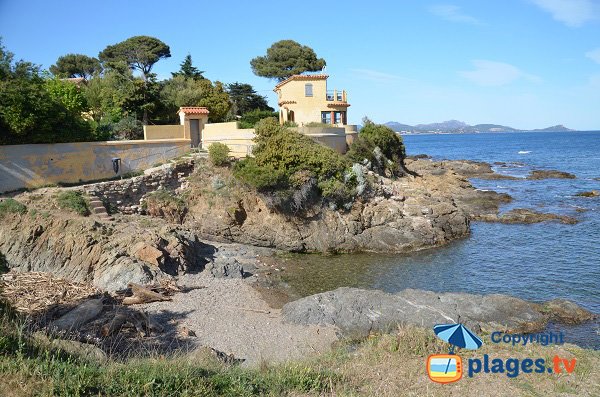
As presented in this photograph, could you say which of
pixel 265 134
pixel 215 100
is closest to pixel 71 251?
pixel 265 134

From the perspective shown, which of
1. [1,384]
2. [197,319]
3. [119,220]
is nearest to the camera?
[1,384]

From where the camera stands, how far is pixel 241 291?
1888 cm

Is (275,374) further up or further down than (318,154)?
further down

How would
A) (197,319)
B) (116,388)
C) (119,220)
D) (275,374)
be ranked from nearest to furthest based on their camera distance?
(116,388), (275,374), (197,319), (119,220)

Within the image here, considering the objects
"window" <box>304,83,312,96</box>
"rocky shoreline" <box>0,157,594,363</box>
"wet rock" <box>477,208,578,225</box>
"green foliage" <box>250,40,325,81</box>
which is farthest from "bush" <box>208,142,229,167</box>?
"green foliage" <box>250,40,325,81</box>

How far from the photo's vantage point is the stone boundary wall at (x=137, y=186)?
2472cm

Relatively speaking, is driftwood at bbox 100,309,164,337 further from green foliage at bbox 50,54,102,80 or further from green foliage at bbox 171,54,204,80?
green foliage at bbox 50,54,102,80

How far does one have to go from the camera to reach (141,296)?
1669cm

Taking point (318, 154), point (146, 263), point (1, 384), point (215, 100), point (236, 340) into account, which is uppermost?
point (215, 100)

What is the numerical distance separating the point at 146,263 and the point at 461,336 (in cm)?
1276

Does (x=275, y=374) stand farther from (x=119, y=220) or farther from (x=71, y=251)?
(x=119, y=220)

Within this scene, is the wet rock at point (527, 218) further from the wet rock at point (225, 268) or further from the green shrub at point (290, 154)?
the wet rock at point (225, 268)

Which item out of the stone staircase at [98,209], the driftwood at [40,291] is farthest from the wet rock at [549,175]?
the driftwood at [40,291]

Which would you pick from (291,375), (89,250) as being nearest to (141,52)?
(89,250)
